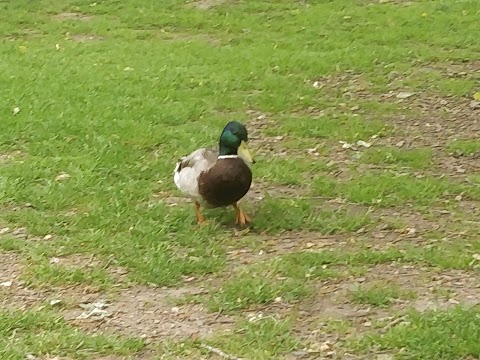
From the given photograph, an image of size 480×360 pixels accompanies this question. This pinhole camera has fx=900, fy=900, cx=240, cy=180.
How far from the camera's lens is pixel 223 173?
453cm

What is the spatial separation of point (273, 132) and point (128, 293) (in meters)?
2.60

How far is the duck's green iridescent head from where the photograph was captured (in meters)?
4.59

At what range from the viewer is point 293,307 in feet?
12.7

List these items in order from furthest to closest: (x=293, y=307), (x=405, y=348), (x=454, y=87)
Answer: (x=454, y=87)
(x=293, y=307)
(x=405, y=348)

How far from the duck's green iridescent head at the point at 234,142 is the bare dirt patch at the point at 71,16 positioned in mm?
6452

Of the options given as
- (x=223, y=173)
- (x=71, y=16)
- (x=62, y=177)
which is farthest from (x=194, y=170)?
(x=71, y=16)

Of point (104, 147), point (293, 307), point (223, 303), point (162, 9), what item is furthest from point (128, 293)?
point (162, 9)

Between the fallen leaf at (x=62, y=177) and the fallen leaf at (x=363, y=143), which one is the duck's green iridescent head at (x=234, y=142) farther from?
the fallen leaf at (x=363, y=143)

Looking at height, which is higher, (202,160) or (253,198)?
(202,160)

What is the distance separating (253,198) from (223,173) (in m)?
0.72

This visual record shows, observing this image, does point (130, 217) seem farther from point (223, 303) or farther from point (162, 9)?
point (162, 9)

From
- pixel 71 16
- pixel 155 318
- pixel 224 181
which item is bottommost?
pixel 155 318

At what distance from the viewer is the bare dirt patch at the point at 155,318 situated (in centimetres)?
370

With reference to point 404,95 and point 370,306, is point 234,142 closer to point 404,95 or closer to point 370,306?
point 370,306
